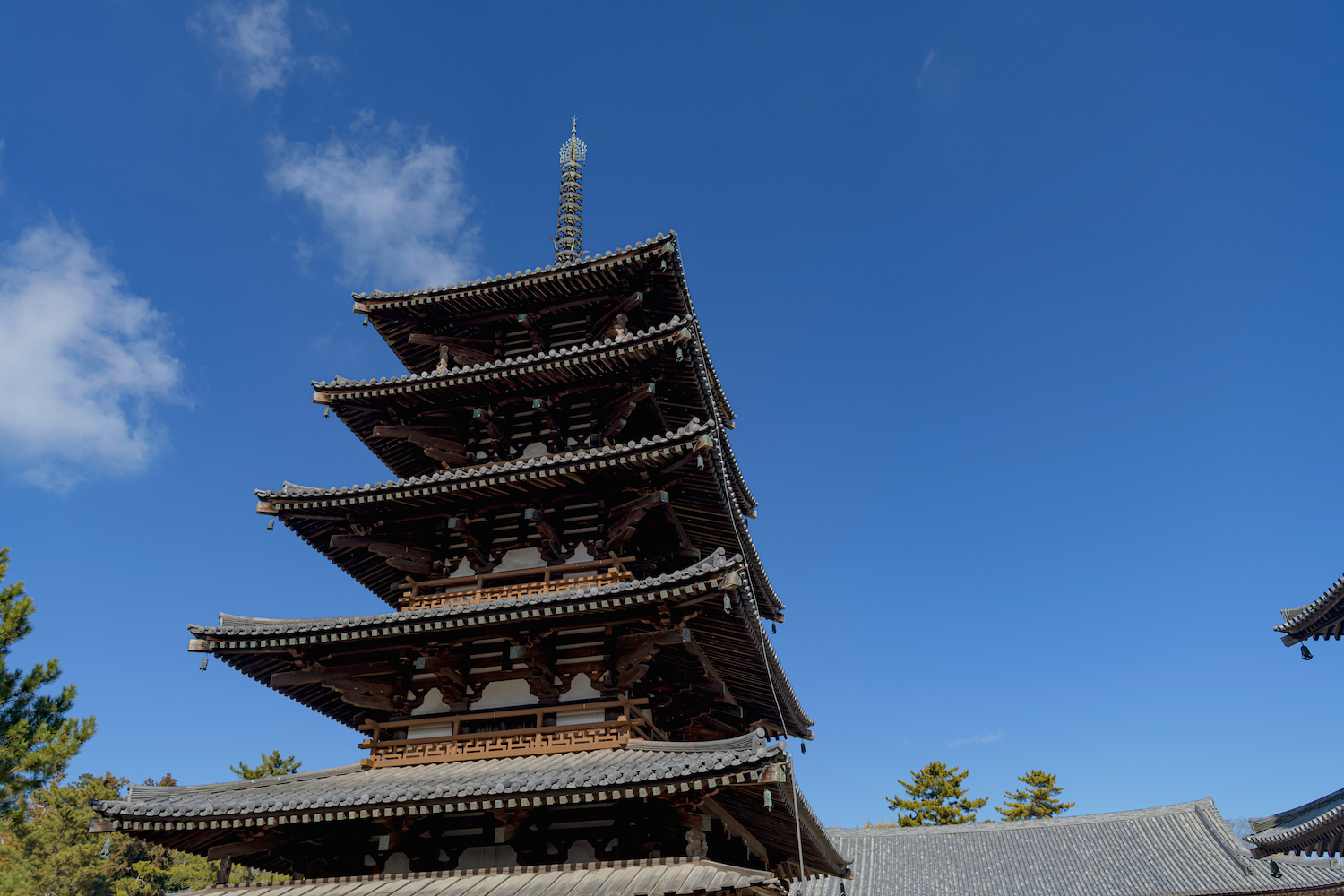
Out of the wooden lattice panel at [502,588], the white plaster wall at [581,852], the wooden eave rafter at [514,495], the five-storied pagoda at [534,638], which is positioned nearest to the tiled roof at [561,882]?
the five-storied pagoda at [534,638]

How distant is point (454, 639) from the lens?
543 inches

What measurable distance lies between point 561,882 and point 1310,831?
1608 centimetres

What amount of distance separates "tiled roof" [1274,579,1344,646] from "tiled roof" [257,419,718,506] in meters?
13.1

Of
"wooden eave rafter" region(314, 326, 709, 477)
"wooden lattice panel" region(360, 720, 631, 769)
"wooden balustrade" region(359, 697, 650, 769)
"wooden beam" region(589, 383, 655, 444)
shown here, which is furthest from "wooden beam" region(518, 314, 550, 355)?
"wooden lattice panel" region(360, 720, 631, 769)

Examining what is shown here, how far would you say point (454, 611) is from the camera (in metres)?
13.1

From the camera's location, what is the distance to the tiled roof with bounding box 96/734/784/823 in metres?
10.3

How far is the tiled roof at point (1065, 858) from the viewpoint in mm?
32312

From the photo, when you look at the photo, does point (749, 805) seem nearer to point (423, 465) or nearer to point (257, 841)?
point (257, 841)

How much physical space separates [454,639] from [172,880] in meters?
40.9

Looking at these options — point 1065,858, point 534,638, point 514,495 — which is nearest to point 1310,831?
point 534,638

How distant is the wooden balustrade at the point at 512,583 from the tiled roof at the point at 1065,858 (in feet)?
98.8

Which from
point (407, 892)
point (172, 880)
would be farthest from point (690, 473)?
point (172, 880)

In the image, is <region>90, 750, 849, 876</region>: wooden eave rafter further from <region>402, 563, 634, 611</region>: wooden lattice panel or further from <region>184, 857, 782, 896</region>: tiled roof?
<region>402, 563, 634, 611</region>: wooden lattice panel

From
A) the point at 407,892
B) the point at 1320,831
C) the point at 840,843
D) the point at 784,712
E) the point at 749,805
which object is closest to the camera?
the point at 407,892
